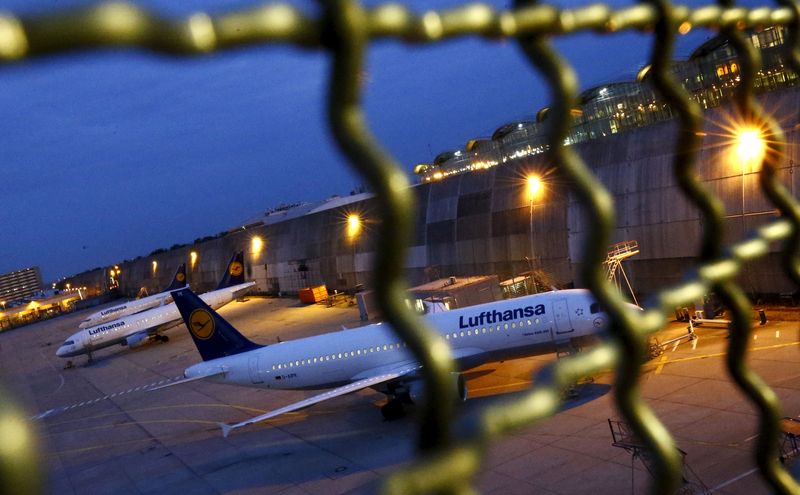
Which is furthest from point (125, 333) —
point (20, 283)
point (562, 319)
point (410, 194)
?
point (20, 283)

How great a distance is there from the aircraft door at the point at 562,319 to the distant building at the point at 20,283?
638 feet

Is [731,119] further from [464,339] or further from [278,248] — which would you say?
[278,248]

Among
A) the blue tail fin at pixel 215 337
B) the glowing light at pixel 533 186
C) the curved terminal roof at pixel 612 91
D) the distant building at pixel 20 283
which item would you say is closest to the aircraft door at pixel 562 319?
the blue tail fin at pixel 215 337

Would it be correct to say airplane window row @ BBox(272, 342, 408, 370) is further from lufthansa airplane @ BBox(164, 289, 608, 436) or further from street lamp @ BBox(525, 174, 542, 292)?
street lamp @ BBox(525, 174, 542, 292)

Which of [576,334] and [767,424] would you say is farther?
[576,334]

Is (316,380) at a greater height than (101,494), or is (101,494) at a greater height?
(316,380)

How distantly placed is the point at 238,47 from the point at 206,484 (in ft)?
59.0

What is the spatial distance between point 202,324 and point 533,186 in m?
19.8

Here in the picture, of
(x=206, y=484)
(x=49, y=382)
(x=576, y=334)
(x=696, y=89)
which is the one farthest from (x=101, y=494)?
(x=696, y=89)

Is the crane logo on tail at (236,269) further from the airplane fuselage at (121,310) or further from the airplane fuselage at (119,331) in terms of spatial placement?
the airplane fuselage at (119,331)

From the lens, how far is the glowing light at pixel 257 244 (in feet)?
204

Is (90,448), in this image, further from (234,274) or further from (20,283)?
(20,283)

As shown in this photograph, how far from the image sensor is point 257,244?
2468 inches

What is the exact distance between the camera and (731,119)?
22875 mm
